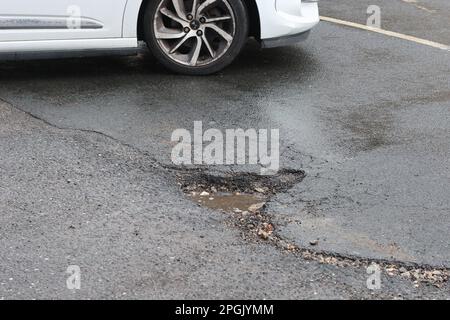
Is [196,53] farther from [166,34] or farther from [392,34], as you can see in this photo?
[392,34]

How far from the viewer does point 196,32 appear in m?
7.06

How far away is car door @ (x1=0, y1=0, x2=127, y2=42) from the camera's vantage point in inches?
265

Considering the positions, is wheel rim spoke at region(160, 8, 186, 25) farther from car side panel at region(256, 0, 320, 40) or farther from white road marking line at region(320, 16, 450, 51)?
white road marking line at region(320, 16, 450, 51)

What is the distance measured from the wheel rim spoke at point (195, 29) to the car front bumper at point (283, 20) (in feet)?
0.93

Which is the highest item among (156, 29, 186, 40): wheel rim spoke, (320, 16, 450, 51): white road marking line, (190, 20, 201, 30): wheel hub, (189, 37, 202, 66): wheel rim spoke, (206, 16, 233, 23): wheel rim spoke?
(206, 16, 233, 23): wheel rim spoke

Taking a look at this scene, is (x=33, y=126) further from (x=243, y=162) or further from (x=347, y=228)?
(x=347, y=228)

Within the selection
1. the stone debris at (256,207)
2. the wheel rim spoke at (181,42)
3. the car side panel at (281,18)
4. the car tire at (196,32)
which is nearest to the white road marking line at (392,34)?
the car side panel at (281,18)

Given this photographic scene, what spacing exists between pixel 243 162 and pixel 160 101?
1.46 meters

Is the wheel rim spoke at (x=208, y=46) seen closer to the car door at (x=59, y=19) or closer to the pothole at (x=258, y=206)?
the car door at (x=59, y=19)

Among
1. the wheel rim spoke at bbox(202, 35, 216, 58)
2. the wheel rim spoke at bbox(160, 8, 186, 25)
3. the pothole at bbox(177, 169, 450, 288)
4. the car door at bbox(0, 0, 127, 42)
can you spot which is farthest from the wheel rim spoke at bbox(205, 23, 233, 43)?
the pothole at bbox(177, 169, 450, 288)

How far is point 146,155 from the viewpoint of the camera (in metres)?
5.62

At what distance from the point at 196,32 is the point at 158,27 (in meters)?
0.34
